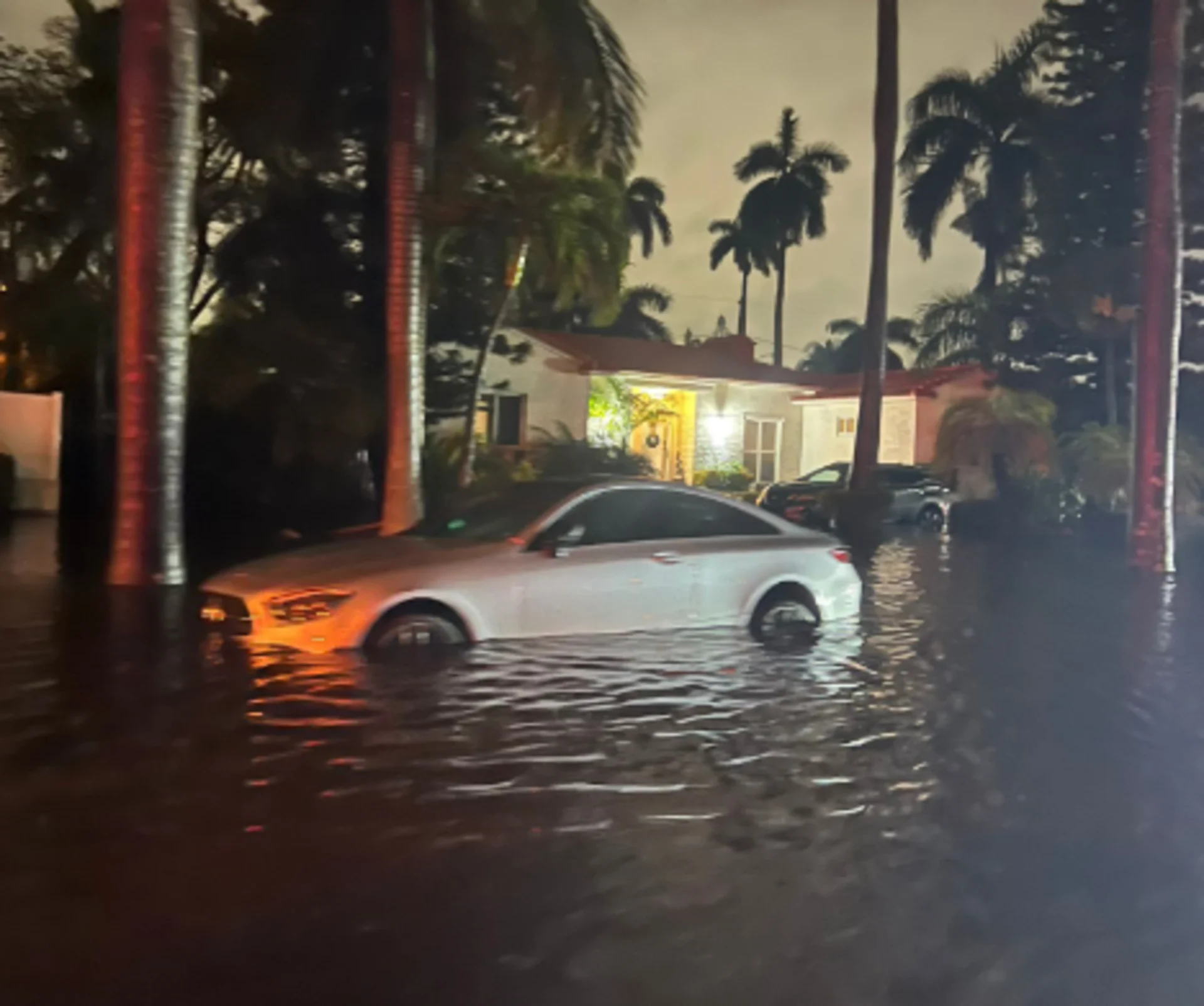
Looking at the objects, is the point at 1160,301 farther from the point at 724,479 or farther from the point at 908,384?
the point at 908,384

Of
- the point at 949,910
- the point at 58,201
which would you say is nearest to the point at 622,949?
the point at 949,910

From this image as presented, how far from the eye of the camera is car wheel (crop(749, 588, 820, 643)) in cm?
1033

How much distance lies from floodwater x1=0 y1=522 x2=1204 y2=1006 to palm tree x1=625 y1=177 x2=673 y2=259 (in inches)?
1702

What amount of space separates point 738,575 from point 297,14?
13339 millimetres

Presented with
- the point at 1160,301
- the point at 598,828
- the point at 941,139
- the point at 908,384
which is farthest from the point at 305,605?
the point at 941,139

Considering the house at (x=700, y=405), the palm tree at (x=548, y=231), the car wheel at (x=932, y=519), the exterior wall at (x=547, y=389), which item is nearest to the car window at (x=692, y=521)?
the palm tree at (x=548, y=231)

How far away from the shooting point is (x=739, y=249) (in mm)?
54094

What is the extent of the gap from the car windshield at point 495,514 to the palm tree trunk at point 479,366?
38.7 feet

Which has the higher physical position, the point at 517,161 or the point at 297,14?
the point at 297,14

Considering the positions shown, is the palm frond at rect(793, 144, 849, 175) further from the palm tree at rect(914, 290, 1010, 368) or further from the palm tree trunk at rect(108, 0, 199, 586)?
the palm tree trunk at rect(108, 0, 199, 586)

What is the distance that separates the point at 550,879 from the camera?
5.09 m

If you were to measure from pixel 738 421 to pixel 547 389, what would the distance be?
291 inches

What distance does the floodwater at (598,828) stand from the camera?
4.29 meters

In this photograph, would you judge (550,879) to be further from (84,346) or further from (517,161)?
(84,346)
